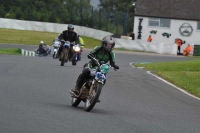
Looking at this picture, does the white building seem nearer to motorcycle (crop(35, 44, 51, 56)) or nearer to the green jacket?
motorcycle (crop(35, 44, 51, 56))

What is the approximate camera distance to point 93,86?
1259 centimetres

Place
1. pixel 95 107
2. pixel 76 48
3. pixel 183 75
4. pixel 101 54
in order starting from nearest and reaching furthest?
pixel 101 54 → pixel 95 107 → pixel 183 75 → pixel 76 48

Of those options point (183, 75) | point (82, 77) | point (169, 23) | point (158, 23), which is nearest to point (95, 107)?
point (82, 77)

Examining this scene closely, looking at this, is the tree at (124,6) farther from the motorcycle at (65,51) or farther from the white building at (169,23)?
the motorcycle at (65,51)

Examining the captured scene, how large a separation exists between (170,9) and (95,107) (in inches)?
2048

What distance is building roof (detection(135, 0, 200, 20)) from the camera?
210 ft

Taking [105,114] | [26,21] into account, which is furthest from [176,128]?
[26,21]

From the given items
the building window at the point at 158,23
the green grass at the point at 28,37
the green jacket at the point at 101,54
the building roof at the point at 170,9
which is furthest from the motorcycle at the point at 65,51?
the building window at the point at 158,23

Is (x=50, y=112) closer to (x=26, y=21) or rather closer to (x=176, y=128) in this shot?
(x=176, y=128)

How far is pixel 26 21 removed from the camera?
65.3 m

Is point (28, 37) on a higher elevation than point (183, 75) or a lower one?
higher

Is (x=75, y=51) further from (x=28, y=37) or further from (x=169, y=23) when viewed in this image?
(x=169, y=23)

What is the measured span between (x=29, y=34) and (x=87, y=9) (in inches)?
321

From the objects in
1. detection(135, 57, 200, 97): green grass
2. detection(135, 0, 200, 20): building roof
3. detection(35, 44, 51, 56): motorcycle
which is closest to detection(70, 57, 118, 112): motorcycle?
detection(135, 57, 200, 97): green grass
